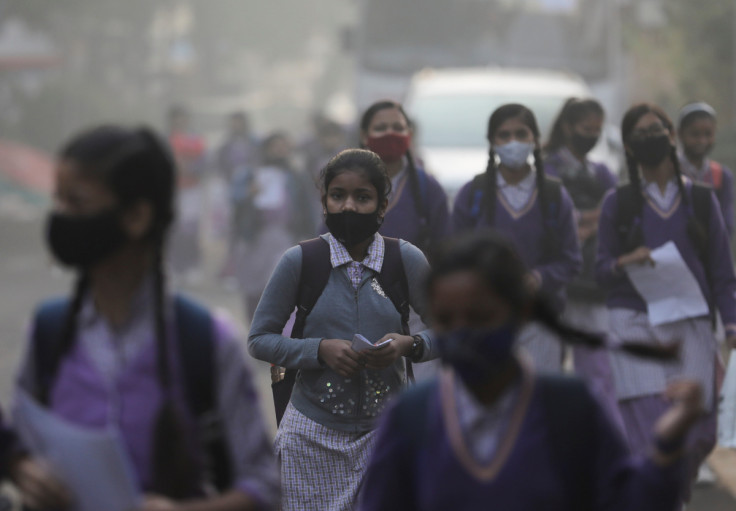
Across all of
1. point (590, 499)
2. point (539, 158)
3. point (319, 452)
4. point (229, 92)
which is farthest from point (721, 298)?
point (229, 92)

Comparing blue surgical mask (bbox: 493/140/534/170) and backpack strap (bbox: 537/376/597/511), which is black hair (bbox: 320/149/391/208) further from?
backpack strap (bbox: 537/376/597/511)

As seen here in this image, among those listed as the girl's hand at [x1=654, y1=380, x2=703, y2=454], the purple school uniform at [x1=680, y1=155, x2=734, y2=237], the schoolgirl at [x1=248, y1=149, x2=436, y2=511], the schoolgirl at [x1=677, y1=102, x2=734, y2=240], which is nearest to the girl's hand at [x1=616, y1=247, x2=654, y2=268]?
the purple school uniform at [x1=680, y1=155, x2=734, y2=237]

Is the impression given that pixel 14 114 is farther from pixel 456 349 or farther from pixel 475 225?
pixel 456 349

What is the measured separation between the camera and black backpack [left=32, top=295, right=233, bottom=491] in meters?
2.81

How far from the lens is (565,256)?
6.47 metres

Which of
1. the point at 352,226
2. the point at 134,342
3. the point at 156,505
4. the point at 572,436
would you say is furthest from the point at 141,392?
the point at 352,226

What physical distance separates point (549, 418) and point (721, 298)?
3703mm

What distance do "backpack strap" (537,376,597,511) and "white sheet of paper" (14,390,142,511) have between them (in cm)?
76

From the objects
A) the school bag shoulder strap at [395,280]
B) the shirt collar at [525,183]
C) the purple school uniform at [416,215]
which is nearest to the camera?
the school bag shoulder strap at [395,280]

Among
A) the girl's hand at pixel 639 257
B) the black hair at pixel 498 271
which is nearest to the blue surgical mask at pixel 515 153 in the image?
the girl's hand at pixel 639 257

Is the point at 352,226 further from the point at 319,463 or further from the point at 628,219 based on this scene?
the point at 628,219

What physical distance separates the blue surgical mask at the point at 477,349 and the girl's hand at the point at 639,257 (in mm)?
3613

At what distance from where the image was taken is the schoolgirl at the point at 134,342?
273 centimetres

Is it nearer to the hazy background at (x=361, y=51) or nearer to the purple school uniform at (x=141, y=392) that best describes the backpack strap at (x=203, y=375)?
the purple school uniform at (x=141, y=392)
